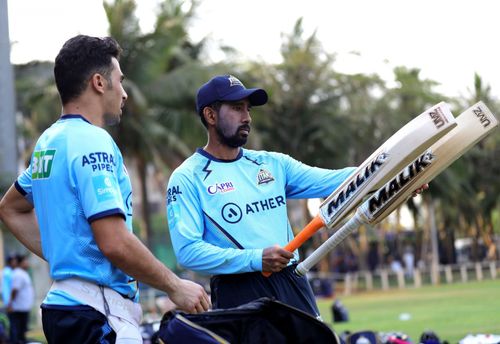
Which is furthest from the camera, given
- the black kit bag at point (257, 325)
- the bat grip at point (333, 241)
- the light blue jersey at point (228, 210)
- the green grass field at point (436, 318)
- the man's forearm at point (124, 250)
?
the green grass field at point (436, 318)

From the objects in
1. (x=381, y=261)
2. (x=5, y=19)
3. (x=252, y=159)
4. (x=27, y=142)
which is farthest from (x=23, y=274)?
(x=381, y=261)

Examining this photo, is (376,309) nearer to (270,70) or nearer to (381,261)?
(270,70)

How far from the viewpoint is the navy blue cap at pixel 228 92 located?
591 cm

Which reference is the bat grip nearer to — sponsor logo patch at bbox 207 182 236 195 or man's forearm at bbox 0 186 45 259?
sponsor logo patch at bbox 207 182 236 195

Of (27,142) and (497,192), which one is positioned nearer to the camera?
(27,142)

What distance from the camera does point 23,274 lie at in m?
18.9

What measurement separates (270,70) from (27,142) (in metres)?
10.2

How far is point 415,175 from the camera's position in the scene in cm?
535

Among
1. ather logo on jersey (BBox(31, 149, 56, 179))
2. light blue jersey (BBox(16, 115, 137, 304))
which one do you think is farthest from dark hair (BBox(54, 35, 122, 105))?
ather logo on jersey (BBox(31, 149, 56, 179))

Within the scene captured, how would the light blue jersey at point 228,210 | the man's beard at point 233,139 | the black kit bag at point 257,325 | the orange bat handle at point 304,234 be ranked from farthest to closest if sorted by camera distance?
1. the man's beard at point 233,139
2. the light blue jersey at point 228,210
3. the orange bat handle at point 304,234
4. the black kit bag at point 257,325

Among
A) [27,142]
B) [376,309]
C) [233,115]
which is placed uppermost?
[27,142]

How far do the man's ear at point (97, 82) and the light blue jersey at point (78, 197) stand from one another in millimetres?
152

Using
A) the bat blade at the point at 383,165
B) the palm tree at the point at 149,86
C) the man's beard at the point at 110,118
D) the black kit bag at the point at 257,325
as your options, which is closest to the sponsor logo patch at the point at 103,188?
the man's beard at the point at 110,118

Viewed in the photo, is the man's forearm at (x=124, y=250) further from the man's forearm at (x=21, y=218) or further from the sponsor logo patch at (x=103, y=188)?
the man's forearm at (x=21, y=218)
